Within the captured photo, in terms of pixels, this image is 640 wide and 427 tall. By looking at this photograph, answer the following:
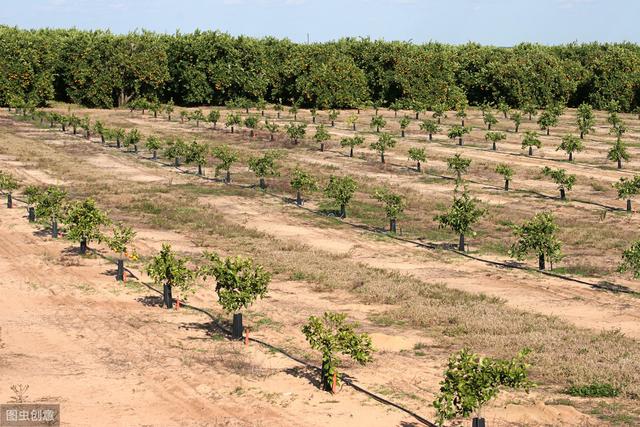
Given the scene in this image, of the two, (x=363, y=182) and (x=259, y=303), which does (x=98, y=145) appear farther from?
(x=259, y=303)

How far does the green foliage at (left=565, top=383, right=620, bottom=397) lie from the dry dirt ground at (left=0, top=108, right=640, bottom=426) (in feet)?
1.35

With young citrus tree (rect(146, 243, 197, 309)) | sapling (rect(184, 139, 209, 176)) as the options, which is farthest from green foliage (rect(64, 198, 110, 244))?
sapling (rect(184, 139, 209, 176))

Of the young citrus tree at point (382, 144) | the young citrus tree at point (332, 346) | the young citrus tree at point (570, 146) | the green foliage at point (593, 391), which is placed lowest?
the green foliage at point (593, 391)

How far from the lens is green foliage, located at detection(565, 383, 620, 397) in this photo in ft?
60.2

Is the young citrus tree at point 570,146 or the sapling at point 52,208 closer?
the sapling at point 52,208

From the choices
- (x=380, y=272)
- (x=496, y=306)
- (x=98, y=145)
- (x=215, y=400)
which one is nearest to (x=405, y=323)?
(x=496, y=306)

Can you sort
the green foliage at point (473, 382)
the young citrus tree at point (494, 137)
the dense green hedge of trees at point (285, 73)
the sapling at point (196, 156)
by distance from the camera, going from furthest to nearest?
the dense green hedge of trees at point (285, 73) < the young citrus tree at point (494, 137) < the sapling at point (196, 156) < the green foliage at point (473, 382)

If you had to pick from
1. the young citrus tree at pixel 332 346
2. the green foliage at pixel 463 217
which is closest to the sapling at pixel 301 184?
the green foliage at pixel 463 217

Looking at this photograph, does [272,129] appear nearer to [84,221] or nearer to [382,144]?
[382,144]

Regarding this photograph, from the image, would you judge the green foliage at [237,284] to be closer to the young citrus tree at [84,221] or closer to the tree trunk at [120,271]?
the tree trunk at [120,271]

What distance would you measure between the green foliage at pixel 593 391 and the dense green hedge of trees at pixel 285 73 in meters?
66.9

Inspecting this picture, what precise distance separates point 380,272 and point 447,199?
1383cm

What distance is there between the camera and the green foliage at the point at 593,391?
60.2ft

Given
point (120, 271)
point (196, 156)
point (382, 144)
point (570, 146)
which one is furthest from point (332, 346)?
point (570, 146)
